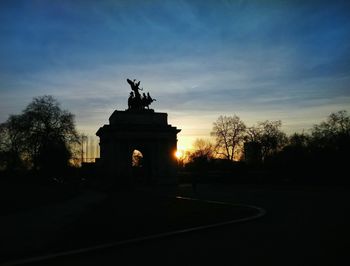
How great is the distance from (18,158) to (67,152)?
13196 mm

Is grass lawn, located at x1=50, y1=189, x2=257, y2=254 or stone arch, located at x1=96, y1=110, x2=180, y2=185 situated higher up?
stone arch, located at x1=96, y1=110, x2=180, y2=185

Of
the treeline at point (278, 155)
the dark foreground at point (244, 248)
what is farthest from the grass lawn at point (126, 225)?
the treeline at point (278, 155)

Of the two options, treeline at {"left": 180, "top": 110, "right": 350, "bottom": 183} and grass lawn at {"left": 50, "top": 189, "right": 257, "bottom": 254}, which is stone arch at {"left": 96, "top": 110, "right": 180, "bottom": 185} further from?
grass lawn at {"left": 50, "top": 189, "right": 257, "bottom": 254}

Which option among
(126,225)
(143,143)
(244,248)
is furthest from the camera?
(143,143)

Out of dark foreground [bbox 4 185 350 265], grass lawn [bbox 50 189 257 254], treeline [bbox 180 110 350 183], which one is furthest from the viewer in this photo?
treeline [bbox 180 110 350 183]

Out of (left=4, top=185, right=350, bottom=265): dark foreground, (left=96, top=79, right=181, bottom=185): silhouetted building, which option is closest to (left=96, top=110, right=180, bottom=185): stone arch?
(left=96, top=79, right=181, bottom=185): silhouetted building

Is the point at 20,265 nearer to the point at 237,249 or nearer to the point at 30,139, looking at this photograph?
the point at 237,249

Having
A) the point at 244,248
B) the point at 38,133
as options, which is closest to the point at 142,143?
the point at 38,133

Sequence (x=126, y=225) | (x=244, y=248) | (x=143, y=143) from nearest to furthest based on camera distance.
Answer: (x=244, y=248), (x=126, y=225), (x=143, y=143)

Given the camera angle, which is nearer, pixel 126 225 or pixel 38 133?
pixel 126 225

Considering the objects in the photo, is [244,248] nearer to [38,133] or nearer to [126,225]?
[126,225]

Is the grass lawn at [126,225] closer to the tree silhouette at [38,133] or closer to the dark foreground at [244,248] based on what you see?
the dark foreground at [244,248]

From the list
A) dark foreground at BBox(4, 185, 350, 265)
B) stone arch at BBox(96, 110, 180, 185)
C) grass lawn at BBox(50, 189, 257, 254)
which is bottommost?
dark foreground at BBox(4, 185, 350, 265)

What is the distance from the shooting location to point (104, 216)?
738 inches
